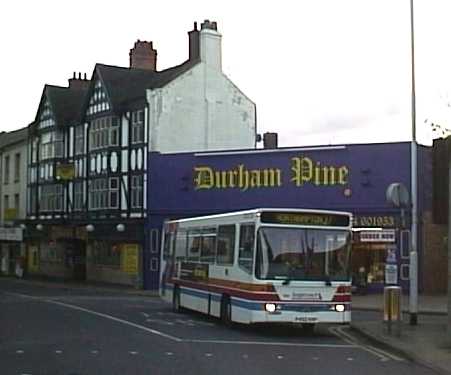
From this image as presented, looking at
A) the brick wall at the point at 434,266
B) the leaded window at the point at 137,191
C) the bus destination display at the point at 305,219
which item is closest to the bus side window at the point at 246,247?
the bus destination display at the point at 305,219

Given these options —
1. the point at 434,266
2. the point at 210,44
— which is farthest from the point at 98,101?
the point at 434,266

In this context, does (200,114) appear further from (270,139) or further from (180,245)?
(180,245)

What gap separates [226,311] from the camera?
22375 millimetres

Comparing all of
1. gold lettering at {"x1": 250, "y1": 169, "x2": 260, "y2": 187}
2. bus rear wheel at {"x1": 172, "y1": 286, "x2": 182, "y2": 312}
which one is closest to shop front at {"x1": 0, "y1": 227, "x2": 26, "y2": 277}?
gold lettering at {"x1": 250, "y1": 169, "x2": 260, "y2": 187}

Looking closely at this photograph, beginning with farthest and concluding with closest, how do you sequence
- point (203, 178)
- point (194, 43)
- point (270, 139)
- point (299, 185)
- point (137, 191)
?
point (270, 139) < point (194, 43) < point (137, 191) < point (203, 178) < point (299, 185)

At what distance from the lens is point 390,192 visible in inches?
854

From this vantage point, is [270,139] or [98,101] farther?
[270,139]

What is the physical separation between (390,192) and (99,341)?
305 inches

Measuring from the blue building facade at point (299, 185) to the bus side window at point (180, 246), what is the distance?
11.0 m

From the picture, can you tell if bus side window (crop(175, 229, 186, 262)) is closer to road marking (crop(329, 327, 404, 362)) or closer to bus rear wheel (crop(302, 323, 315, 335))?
bus rear wheel (crop(302, 323, 315, 335))

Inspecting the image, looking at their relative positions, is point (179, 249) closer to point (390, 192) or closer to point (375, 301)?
point (390, 192)

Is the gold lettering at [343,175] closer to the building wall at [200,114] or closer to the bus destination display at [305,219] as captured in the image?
the building wall at [200,114]

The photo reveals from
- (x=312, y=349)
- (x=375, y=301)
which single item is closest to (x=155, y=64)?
(x=375, y=301)

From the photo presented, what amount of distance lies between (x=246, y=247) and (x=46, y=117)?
39031 millimetres
